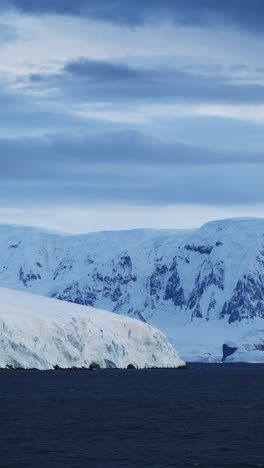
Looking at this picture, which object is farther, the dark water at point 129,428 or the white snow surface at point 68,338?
the white snow surface at point 68,338

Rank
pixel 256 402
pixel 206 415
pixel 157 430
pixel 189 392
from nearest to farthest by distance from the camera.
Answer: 1. pixel 157 430
2. pixel 206 415
3. pixel 256 402
4. pixel 189 392

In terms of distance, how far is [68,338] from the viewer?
163625 millimetres

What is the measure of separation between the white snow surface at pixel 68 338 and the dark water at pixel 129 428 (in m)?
34.0

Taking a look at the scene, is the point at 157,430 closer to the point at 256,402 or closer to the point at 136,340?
the point at 256,402

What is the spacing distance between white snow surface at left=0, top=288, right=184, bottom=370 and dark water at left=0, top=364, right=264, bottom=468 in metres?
34.0

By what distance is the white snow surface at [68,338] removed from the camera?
155 m

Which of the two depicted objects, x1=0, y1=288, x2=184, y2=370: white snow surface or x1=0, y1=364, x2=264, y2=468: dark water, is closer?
x1=0, y1=364, x2=264, y2=468: dark water

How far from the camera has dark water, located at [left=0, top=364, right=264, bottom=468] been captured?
57906 millimetres

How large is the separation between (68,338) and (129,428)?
90.4 metres

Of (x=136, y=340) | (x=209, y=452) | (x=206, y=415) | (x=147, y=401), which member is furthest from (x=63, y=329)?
(x=209, y=452)

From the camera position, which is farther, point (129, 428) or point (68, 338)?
point (68, 338)

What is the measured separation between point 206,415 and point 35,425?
15703mm

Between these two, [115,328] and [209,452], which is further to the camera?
[115,328]

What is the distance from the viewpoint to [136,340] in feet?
594
